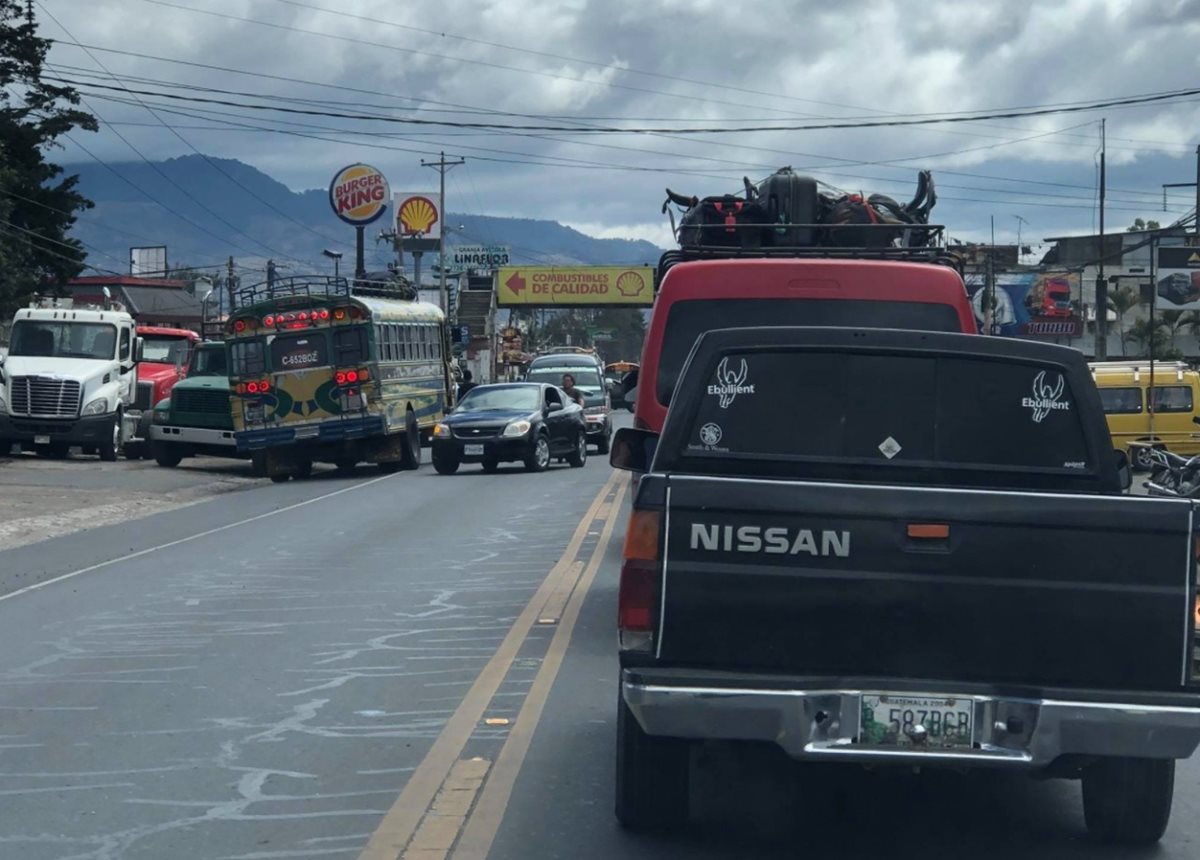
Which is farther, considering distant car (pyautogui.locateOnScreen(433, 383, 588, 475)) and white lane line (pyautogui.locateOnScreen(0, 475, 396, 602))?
distant car (pyautogui.locateOnScreen(433, 383, 588, 475))

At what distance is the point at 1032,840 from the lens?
615 cm

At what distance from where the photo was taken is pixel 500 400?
28.8 meters

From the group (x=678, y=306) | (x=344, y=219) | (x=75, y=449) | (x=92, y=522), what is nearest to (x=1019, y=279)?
(x=344, y=219)

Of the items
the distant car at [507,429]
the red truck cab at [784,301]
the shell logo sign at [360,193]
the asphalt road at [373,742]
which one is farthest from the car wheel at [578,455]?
the shell logo sign at [360,193]

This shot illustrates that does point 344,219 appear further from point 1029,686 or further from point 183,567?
point 1029,686

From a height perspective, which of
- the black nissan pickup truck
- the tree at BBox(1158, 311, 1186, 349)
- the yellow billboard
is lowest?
the black nissan pickup truck

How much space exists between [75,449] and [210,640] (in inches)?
1173

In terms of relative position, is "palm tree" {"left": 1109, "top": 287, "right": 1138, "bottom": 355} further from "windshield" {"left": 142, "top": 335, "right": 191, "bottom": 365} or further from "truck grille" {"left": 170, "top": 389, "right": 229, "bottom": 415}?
"truck grille" {"left": 170, "top": 389, "right": 229, "bottom": 415}

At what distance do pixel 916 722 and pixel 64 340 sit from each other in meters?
31.5

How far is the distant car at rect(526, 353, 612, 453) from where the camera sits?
114ft

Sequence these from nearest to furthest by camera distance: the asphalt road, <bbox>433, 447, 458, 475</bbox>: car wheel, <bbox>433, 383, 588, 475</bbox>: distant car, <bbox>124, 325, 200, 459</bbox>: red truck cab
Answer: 1. the asphalt road
2. <bbox>433, 383, 588, 475</bbox>: distant car
3. <bbox>433, 447, 458, 475</bbox>: car wheel
4. <bbox>124, 325, 200, 459</bbox>: red truck cab

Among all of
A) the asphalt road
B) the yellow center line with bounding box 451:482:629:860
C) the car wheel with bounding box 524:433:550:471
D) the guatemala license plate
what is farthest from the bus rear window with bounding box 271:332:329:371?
the guatemala license plate

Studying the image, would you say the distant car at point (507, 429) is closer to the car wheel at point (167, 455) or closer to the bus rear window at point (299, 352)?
the bus rear window at point (299, 352)

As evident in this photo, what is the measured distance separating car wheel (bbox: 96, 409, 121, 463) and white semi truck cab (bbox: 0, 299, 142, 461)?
21 millimetres
